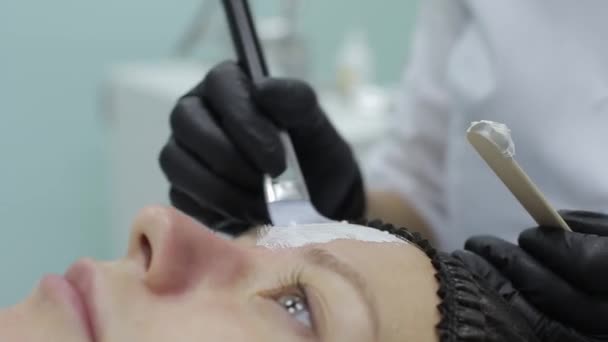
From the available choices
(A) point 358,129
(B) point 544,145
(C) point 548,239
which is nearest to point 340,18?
(A) point 358,129

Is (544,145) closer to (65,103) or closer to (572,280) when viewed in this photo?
(572,280)

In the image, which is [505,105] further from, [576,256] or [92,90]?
[92,90]

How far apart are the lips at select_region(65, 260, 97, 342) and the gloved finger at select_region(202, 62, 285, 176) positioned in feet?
0.74

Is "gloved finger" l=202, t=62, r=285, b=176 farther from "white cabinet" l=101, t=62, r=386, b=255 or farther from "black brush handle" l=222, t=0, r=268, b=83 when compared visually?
"white cabinet" l=101, t=62, r=386, b=255

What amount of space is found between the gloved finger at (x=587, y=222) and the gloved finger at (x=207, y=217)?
344 mm

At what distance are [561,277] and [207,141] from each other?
389mm

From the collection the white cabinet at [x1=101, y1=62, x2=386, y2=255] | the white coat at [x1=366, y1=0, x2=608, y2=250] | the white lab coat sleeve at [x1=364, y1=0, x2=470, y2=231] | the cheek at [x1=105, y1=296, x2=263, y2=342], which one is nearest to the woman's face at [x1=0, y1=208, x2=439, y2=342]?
the cheek at [x1=105, y1=296, x2=263, y2=342]

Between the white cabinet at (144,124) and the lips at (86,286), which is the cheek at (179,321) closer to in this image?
the lips at (86,286)

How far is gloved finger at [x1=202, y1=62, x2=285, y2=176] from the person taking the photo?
2.40 ft

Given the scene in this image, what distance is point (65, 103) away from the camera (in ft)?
5.25

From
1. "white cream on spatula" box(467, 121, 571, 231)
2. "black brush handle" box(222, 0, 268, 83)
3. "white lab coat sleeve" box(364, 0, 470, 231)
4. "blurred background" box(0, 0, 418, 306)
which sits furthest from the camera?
"blurred background" box(0, 0, 418, 306)

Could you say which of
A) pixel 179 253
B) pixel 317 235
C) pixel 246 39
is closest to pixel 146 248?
pixel 179 253

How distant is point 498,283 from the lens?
23.7 inches

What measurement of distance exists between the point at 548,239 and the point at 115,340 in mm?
355
